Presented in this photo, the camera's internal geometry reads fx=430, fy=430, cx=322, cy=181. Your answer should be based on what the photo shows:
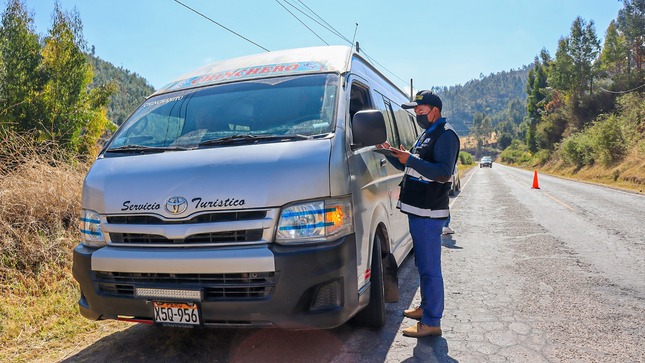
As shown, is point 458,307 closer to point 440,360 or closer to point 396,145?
point 440,360

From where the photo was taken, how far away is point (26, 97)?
26.2 m

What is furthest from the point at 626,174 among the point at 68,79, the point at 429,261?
the point at 68,79

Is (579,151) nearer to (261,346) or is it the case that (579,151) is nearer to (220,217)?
(261,346)

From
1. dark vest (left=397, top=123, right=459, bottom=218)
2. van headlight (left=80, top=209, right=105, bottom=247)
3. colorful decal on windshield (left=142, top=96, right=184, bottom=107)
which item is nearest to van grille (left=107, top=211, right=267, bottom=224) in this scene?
van headlight (left=80, top=209, right=105, bottom=247)

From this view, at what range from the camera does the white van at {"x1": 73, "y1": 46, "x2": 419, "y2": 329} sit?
8.48 feet

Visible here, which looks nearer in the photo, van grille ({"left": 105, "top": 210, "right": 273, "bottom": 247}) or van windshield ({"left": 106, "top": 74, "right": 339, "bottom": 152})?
van grille ({"left": 105, "top": 210, "right": 273, "bottom": 247})

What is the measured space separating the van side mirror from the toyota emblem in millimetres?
1268

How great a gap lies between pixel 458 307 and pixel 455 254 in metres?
2.48

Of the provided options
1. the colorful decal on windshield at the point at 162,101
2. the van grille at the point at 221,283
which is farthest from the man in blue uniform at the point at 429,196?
the colorful decal on windshield at the point at 162,101

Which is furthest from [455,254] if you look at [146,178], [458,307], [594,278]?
[146,178]

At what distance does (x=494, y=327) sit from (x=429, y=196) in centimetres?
132

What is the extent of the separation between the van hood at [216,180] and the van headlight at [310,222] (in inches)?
2.5

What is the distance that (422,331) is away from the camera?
3410 mm

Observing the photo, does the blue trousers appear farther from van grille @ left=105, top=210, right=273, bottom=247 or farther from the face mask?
van grille @ left=105, top=210, right=273, bottom=247
